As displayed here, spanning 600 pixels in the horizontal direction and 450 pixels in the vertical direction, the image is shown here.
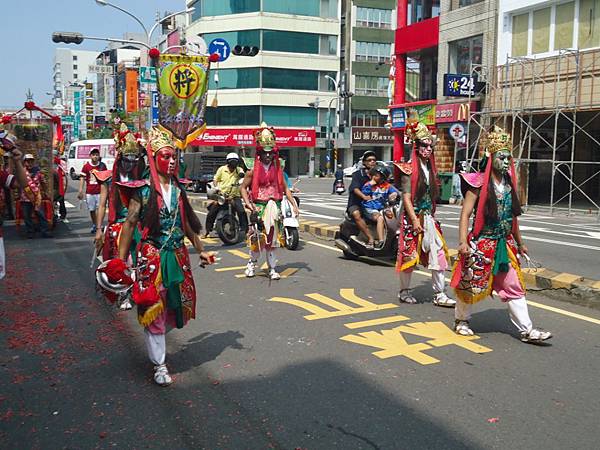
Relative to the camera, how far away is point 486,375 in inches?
188

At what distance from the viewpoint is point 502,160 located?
17.9 ft

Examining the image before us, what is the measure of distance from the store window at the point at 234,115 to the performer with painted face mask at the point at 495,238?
4726 centimetres

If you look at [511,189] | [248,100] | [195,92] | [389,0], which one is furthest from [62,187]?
[389,0]

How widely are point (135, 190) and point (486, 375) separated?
9.97 feet

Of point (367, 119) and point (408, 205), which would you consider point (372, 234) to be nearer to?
point (408, 205)

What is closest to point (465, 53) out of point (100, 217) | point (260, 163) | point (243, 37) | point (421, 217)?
point (260, 163)

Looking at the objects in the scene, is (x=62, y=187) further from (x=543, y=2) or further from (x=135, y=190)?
(x=543, y=2)

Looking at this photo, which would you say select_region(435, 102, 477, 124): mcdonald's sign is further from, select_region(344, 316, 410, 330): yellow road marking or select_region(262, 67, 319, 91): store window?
select_region(262, 67, 319, 91): store window

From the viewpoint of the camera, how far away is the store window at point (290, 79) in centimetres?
5209

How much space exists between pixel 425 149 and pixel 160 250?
3393 millimetres

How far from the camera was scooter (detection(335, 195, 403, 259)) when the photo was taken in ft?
30.7

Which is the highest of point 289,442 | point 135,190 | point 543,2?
point 543,2

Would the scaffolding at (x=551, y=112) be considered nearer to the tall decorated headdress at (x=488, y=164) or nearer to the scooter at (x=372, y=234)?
the scooter at (x=372, y=234)

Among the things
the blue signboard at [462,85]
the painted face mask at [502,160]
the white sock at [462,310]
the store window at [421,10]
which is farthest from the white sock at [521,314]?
the store window at [421,10]
